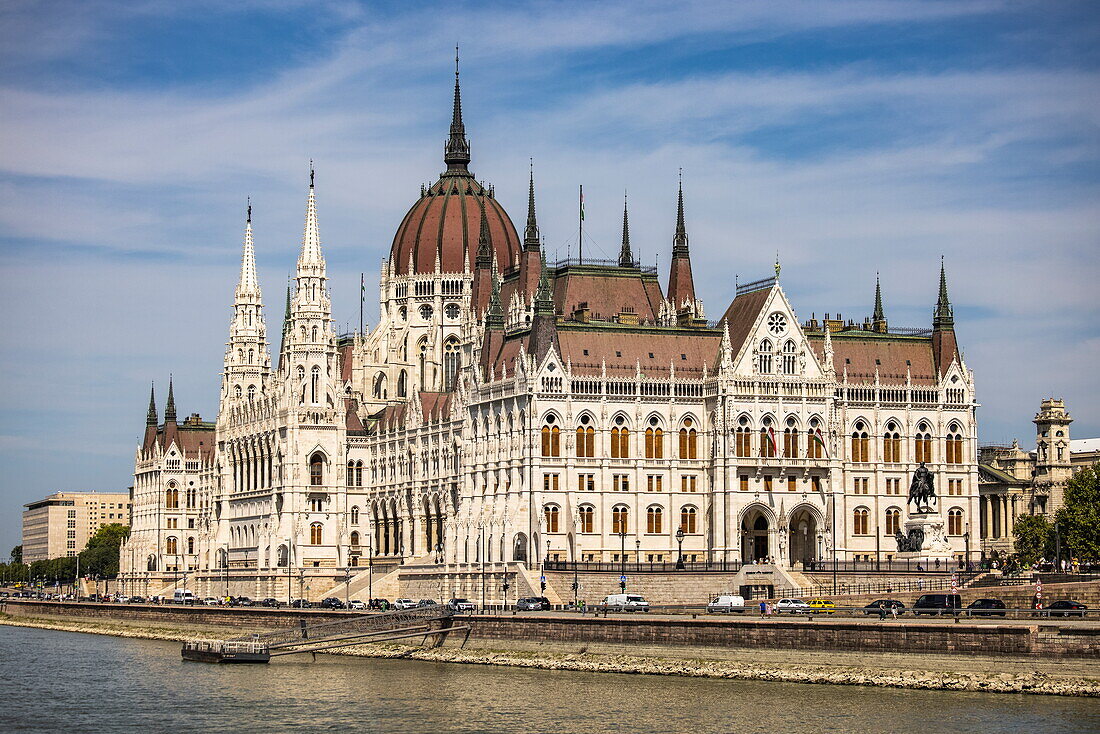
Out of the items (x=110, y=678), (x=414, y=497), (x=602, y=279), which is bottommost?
(x=110, y=678)

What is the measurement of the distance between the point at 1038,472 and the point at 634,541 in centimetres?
6023

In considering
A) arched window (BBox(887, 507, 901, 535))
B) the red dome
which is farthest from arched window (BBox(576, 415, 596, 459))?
the red dome

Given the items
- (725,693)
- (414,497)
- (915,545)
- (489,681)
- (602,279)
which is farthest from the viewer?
(414,497)

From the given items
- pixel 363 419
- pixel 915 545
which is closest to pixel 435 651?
pixel 915 545

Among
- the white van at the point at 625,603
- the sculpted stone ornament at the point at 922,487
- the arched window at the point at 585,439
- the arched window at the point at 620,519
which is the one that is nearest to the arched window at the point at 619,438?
the arched window at the point at 585,439

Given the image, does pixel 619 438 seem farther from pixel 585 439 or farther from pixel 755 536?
pixel 755 536

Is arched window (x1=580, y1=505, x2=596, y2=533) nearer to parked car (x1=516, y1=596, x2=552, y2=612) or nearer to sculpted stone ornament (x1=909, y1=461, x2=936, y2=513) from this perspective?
parked car (x1=516, y1=596, x2=552, y2=612)

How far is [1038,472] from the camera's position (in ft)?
622

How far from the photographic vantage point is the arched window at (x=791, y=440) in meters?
146

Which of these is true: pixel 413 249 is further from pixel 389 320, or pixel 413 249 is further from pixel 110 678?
pixel 110 678

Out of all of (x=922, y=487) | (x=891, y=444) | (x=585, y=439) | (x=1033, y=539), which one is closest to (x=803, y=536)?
(x=891, y=444)

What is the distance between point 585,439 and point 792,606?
32.9 m

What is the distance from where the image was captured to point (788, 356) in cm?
14662

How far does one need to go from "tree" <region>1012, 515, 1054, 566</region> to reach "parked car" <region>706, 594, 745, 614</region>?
36832 mm
